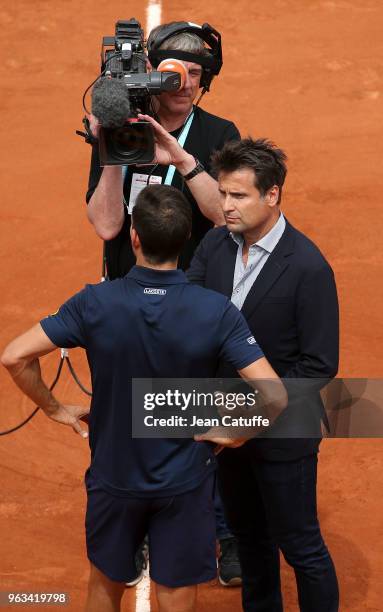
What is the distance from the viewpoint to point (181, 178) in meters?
5.92

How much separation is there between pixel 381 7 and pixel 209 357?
998cm

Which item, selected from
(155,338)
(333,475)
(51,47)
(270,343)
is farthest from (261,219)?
(51,47)

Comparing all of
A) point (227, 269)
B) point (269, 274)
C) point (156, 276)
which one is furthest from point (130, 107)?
point (156, 276)

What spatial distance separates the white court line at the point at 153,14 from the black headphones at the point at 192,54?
707 cm

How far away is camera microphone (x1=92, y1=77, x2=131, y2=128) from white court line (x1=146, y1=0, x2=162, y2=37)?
7.99m

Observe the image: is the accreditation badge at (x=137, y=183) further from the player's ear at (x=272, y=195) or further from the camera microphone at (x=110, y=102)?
the player's ear at (x=272, y=195)

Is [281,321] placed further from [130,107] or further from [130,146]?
[130,107]

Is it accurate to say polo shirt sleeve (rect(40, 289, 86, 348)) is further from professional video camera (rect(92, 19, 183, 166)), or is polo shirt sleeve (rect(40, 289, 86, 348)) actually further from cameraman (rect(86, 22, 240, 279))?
cameraman (rect(86, 22, 240, 279))

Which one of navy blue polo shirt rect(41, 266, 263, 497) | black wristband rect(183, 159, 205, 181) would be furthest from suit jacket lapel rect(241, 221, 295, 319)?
black wristband rect(183, 159, 205, 181)

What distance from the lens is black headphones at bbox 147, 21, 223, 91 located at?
588 cm

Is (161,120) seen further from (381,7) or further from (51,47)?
(381,7)

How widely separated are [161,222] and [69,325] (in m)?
0.55

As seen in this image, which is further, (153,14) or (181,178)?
(153,14)

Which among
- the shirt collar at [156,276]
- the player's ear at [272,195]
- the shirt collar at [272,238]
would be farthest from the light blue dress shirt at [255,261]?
the shirt collar at [156,276]
